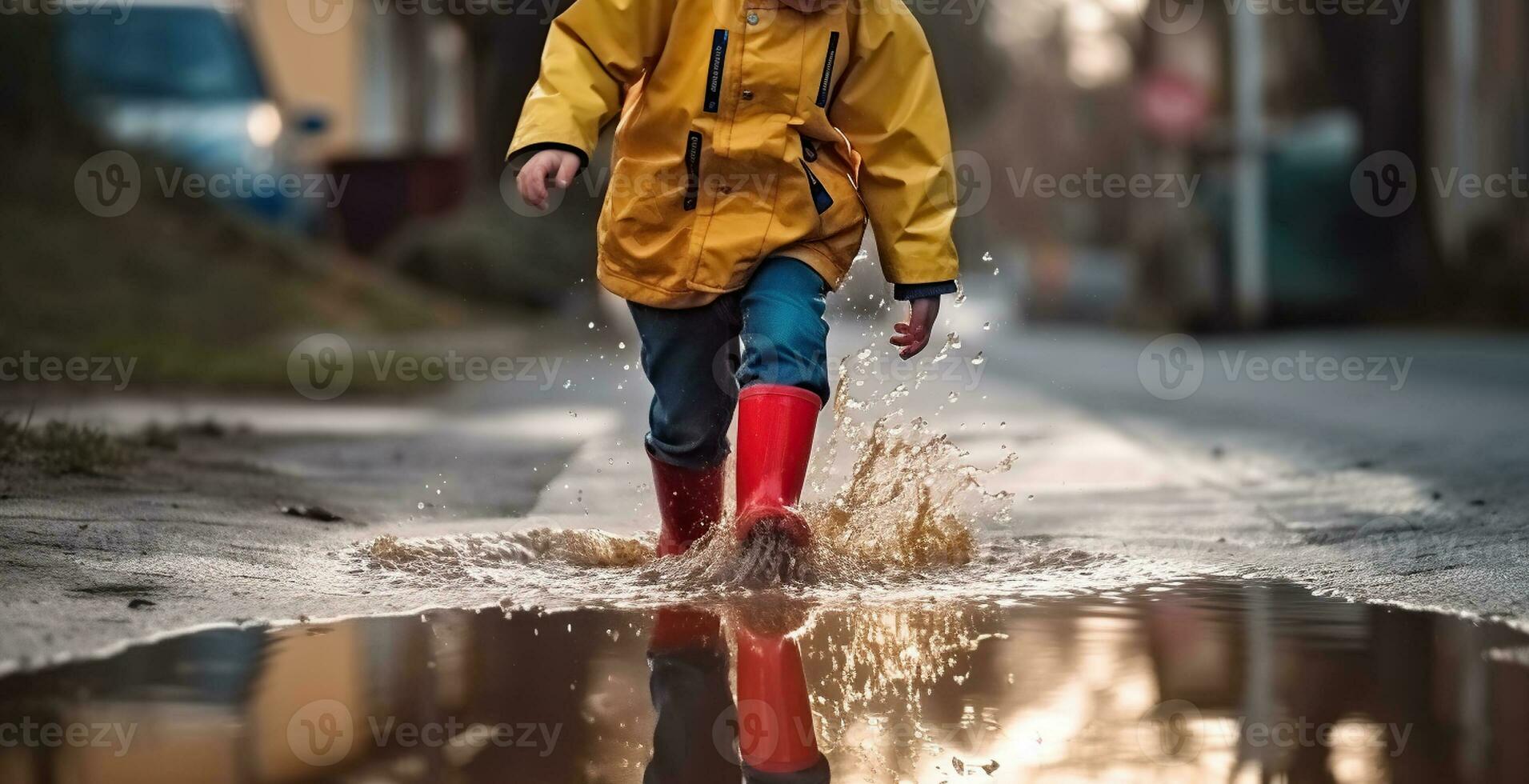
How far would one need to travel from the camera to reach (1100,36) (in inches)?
A: 1812

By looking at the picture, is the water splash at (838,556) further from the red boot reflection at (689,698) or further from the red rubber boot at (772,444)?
the red boot reflection at (689,698)

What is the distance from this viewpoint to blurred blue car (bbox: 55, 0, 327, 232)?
13.8 m

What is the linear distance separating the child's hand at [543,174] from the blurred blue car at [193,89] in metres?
10.3

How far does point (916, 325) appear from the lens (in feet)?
13.9

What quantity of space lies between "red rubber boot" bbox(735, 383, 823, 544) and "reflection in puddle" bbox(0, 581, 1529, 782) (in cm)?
49

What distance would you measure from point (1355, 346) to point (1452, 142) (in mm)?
3748

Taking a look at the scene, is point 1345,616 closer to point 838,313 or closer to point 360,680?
point 360,680

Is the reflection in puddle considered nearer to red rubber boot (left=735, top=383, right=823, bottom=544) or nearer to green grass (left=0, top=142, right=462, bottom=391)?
red rubber boot (left=735, top=383, right=823, bottom=544)

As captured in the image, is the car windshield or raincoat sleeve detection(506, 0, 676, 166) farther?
the car windshield

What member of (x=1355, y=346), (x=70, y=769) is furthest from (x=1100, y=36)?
(x=70, y=769)

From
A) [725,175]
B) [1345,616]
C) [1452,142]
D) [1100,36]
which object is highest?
[1100,36]

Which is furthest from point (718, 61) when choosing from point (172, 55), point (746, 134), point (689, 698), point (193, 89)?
point (172, 55)

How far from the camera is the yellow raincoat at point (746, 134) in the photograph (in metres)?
4.04

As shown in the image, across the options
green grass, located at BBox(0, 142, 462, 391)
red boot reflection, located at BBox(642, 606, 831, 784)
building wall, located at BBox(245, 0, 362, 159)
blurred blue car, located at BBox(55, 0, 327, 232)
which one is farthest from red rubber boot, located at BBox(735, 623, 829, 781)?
building wall, located at BBox(245, 0, 362, 159)
